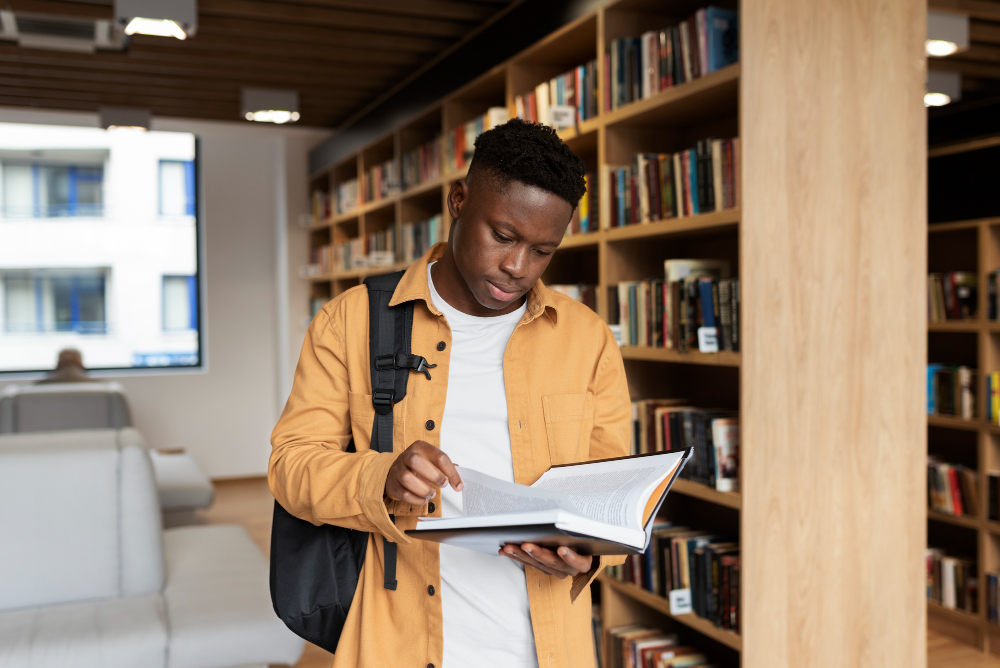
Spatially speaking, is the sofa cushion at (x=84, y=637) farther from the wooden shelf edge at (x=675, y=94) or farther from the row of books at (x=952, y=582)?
the row of books at (x=952, y=582)

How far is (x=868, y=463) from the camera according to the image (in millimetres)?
2297

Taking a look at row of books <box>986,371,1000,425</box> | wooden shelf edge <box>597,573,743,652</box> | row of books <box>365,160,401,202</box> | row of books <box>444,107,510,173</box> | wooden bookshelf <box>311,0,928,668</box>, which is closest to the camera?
wooden bookshelf <box>311,0,928,668</box>

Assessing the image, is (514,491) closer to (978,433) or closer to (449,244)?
(449,244)

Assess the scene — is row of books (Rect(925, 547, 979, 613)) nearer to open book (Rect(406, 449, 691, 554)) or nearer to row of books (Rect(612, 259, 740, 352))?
row of books (Rect(612, 259, 740, 352))

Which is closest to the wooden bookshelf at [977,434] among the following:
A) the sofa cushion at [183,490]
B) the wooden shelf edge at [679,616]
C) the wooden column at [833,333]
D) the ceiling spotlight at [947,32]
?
the ceiling spotlight at [947,32]

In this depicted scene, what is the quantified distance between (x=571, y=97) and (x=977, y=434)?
2.51 meters

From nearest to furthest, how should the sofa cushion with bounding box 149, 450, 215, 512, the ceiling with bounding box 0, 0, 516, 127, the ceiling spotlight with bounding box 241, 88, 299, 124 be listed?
the ceiling with bounding box 0, 0, 516, 127 < the sofa cushion with bounding box 149, 450, 215, 512 < the ceiling spotlight with bounding box 241, 88, 299, 124

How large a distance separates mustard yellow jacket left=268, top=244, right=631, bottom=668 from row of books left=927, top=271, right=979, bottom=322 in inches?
127

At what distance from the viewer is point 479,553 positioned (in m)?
1.19

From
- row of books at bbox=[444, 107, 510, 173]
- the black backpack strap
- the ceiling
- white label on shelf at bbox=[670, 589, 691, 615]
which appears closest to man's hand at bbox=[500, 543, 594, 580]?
the black backpack strap

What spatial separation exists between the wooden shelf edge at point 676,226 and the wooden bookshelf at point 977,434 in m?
1.83

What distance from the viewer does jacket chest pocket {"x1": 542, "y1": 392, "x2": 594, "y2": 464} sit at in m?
1.19

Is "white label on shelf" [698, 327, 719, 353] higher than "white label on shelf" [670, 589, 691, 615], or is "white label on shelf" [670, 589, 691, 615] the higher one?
"white label on shelf" [698, 327, 719, 353]

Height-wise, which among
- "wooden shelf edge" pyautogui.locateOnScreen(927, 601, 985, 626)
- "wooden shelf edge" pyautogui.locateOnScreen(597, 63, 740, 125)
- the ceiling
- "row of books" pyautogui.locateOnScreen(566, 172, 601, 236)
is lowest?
"wooden shelf edge" pyautogui.locateOnScreen(927, 601, 985, 626)
